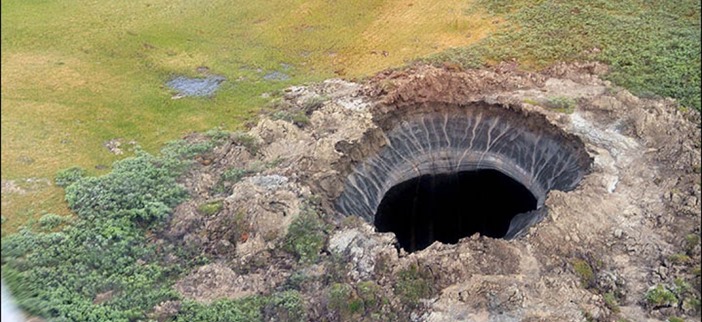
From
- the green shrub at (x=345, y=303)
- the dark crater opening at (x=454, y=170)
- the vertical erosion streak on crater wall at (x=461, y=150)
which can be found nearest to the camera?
the green shrub at (x=345, y=303)

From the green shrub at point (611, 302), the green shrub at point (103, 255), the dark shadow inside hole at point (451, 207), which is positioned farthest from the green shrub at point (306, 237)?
the green shrub at point (611, 302)

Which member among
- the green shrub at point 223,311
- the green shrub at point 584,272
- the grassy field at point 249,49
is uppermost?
the grassy field at point 249,49

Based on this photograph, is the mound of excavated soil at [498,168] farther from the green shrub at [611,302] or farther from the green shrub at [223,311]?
the green shrub at [223,311]

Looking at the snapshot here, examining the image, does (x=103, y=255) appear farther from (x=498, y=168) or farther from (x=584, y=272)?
(x=498, y=168)

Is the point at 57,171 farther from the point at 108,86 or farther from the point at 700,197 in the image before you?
the point at 700,197

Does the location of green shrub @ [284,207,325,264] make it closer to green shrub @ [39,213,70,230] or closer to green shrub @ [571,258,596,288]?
green shrub @ [39,213,70,230]

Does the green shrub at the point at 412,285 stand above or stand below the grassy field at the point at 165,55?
below
